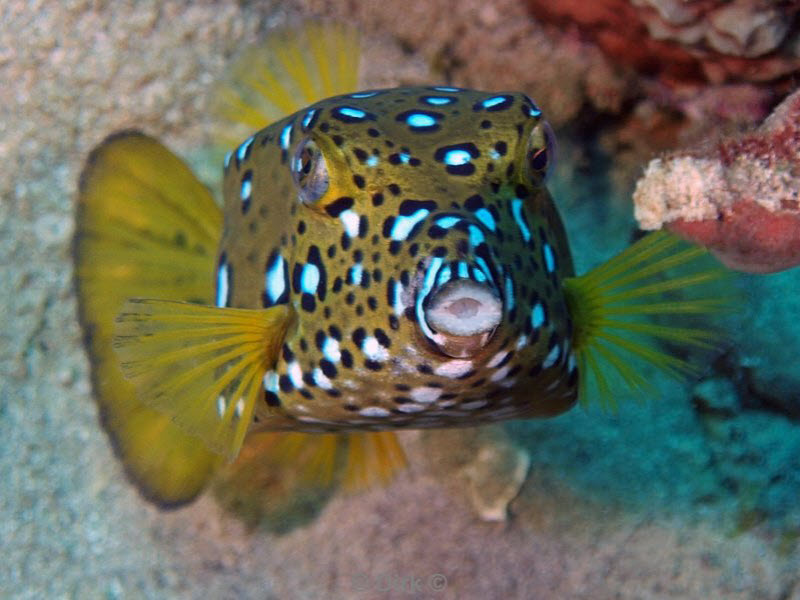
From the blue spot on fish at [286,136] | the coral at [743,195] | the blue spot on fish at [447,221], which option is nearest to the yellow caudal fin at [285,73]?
the blue spot on fish at [286,136]

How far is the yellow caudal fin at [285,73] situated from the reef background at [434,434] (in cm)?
57

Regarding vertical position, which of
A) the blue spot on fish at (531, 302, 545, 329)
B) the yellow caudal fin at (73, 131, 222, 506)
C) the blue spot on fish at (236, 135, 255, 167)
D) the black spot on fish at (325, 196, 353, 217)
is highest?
the black spot on fish at (325, 196, 353, 217)

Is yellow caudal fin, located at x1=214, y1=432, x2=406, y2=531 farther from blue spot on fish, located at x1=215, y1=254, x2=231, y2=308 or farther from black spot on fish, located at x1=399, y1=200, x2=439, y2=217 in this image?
black spot on fish, located at x1=399, y1=200, x2=439, y2=217

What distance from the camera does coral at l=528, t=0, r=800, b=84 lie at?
2.93 meters

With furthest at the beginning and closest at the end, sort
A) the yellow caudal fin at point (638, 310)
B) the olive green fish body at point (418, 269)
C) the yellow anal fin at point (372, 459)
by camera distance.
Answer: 1. the yellow anal fin at point (372, 459)
2. the yellow caudal fin at point (638, 310)
3. the olive green fish body at point (418, 269)

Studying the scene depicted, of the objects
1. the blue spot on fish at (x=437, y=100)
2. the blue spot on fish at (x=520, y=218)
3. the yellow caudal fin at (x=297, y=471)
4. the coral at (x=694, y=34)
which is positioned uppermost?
the coral at (x=694, y=34)

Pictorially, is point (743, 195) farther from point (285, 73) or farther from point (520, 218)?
point (285, 73)

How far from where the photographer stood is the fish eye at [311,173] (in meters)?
2.00

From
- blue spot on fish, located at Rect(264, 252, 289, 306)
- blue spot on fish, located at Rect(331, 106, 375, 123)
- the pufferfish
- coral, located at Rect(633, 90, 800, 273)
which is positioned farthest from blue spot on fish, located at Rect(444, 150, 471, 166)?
coral, located at Rect(633, 90, 800, 273)

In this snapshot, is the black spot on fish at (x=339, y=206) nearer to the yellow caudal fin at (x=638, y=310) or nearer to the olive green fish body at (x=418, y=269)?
the olive green fish body at (x=418, y=269)

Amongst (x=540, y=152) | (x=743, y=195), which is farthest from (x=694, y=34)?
(x=540, y=152)

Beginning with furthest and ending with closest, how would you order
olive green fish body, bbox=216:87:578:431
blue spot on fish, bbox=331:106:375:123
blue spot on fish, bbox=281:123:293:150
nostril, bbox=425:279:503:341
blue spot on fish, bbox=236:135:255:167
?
blue spot on fish, bbox=236:135:255:167, blue spot on fish, bbox=281:123:293:150, blue spot on fish, bbox=331:106:375:123, olive green fish body, bbox=216:87:578:431, nostril, bbox=425:279:503:341

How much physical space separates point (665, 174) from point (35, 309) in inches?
108

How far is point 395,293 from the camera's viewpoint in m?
1.79
